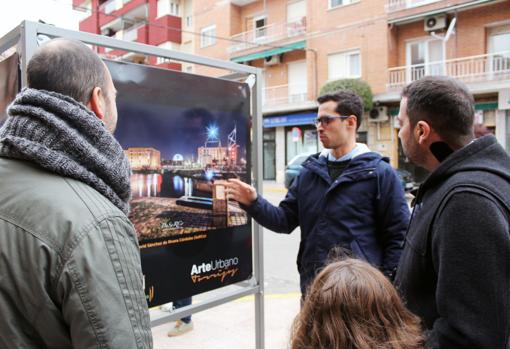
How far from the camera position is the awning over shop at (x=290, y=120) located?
2097cm

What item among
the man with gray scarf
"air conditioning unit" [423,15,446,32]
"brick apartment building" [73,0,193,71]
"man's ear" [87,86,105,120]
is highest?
"brick apartment building" [73,0,193,71]

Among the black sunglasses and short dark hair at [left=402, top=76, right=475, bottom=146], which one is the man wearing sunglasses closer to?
the black sunglasses

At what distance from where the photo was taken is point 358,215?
261cm

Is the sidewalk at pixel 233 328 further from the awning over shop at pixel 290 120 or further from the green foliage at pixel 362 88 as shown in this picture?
the awning over shop at pixel 290 120

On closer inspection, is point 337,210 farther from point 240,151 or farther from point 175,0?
point 175,0

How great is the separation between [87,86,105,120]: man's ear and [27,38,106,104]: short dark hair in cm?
2

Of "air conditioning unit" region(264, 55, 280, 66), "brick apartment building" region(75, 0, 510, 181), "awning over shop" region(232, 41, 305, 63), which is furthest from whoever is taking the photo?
"air conditioning unit" region(264, 55, 280, 66)

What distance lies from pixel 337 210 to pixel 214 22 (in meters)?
24.0

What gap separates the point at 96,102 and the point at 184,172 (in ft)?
3.61

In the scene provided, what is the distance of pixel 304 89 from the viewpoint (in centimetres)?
2130

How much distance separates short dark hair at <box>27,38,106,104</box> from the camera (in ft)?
4.01

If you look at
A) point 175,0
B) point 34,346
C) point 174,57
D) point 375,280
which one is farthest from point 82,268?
point 175,0

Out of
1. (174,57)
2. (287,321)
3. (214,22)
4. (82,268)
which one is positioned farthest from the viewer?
(214,22)

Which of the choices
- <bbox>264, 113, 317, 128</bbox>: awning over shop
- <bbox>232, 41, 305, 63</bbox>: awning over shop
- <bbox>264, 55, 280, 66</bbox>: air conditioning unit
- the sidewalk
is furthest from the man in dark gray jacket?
<bbox>264, 55, 280, 66</bbox>: air conditioning unit
